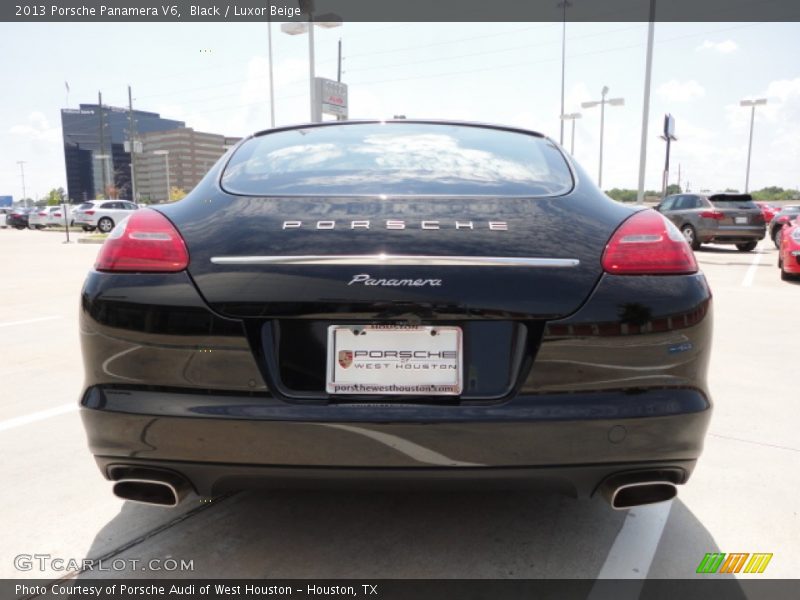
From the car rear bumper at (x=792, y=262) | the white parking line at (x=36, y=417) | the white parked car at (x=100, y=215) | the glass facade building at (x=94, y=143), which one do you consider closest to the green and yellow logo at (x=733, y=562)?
the white parking line at (x=36, y=417)

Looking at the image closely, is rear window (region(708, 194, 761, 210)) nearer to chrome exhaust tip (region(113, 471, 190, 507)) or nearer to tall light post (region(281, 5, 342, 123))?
tall light post (region(281, 5, 342, 123))

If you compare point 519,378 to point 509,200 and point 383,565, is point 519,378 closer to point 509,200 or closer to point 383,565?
point 509,200

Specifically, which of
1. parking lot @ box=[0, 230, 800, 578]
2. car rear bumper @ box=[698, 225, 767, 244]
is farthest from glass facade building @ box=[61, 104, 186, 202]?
parking lot @ box=[0, 230, 800, 578]

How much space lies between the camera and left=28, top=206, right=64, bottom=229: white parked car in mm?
35441

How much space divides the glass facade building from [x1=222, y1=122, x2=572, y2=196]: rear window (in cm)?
10780

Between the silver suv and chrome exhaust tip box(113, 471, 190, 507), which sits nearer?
chrome exhaust tip box(113, 471, 190, 507)

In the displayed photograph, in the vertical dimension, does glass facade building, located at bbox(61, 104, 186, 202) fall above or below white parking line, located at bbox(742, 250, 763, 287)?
above

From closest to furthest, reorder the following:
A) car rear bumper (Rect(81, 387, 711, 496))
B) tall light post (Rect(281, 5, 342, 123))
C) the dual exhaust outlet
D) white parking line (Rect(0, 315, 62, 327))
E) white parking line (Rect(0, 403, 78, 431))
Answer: car rear bumper (Rect(81, 387, 711, 496))
the dual exhaust outlet
white parking line (Rect(0, 403, 78, 431))
white parking line (Rect(0, 315, 62, 327))
tall light post (Rect(281, 5, 342, 123))

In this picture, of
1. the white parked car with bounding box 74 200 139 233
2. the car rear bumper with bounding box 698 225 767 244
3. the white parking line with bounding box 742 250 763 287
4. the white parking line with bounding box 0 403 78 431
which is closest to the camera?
the white parking line with bounding box 0 403 78 431

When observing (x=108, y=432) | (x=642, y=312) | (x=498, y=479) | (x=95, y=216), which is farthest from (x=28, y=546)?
(x=95, y=216)

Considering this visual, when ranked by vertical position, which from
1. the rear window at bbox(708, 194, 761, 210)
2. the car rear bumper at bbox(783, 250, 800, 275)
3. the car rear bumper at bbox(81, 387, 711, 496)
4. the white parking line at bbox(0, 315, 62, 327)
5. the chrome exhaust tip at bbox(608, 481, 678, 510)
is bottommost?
the white parking line at bbox(0, 315, 62, 327)

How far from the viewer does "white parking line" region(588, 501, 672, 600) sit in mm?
2014
